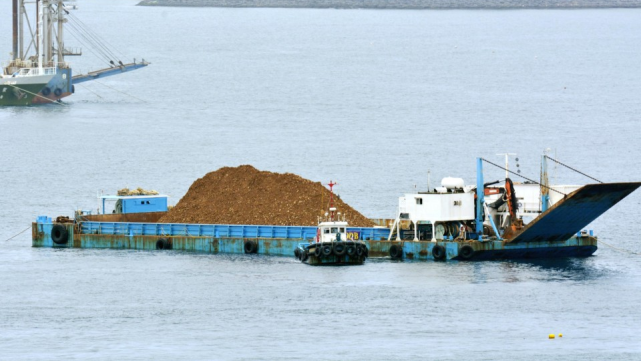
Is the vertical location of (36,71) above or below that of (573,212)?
above

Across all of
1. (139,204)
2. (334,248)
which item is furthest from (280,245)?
(139,204)

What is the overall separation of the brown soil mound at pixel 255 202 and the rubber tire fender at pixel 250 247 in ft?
6.27

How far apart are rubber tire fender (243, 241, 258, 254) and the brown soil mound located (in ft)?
6.27

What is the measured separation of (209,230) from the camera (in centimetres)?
7181

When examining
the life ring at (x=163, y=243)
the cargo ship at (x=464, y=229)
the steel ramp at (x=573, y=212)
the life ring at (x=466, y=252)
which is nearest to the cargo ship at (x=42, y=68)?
the life ring at (x=163, y=243)

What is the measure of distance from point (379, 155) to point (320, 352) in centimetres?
6715

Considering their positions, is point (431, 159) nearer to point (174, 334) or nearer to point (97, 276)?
point (97, 276)

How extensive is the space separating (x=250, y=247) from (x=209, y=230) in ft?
8.90

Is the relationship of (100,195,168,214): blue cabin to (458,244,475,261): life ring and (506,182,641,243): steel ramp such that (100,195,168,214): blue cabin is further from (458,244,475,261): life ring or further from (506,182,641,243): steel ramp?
(506,182,641,243): steel ramp

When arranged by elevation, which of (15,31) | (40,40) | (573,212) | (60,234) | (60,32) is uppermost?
(15,31)

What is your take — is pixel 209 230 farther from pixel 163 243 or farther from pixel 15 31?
pixel 15 31

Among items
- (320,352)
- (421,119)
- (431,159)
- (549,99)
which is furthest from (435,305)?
(549,99)

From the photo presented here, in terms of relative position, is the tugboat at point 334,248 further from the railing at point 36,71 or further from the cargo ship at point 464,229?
the railing at point 36,71

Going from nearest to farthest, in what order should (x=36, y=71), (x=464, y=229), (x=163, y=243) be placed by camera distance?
(x=464, y=229)
(x=163, y=243)
(x=36, y=71)
